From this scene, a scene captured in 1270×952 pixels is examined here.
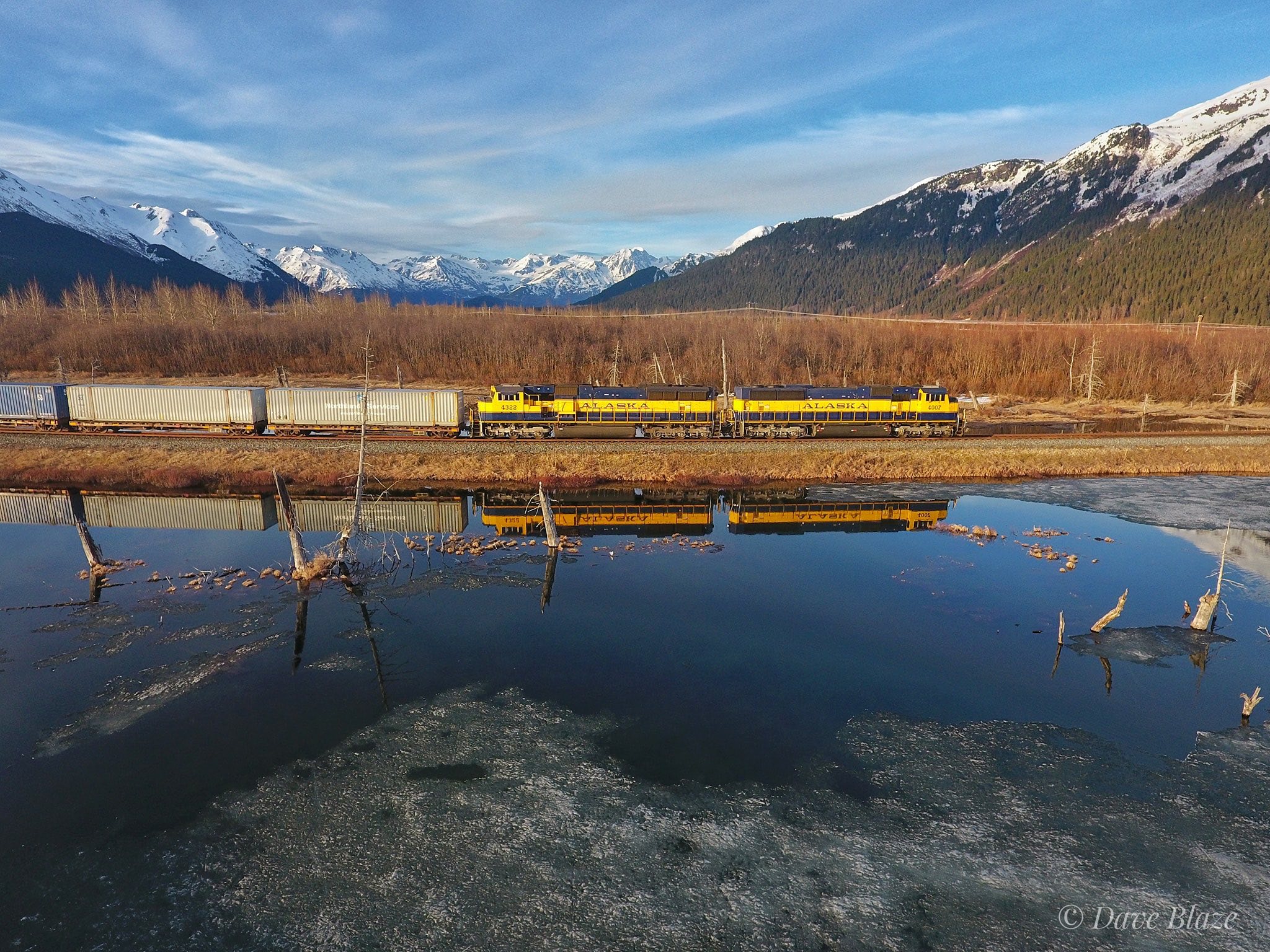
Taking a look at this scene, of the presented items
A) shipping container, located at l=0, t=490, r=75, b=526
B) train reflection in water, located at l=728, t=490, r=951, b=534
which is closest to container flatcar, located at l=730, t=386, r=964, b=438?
train reflection in water, located at l=728, t=490, r=951, b=534

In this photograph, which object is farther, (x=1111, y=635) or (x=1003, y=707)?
(x=1111, y=635)

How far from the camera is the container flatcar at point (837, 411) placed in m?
46.7

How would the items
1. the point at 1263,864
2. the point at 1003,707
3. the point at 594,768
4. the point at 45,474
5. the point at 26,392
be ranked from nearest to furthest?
1. the point at 1263,864
2. the point at 594,768
3. the point at 1003,707
4. the point at 45,474
5. the point at 26,392

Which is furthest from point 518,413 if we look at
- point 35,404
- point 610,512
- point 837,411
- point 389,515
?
point 35,404

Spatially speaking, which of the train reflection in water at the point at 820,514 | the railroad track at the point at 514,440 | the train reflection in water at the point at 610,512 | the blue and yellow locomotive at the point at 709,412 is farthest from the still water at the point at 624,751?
the blue and yellow locomotive at the point at 709,412

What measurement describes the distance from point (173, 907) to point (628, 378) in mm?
86923

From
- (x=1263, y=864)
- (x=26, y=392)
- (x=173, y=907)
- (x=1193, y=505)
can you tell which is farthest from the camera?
(x=26, y=392)

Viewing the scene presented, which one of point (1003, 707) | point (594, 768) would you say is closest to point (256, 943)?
point (594, 768)

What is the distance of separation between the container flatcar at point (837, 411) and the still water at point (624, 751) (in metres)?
20.2

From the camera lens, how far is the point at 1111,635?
66.7 ft

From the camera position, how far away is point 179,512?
112ft

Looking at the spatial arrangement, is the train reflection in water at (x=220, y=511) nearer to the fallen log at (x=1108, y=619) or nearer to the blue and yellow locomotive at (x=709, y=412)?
the blue and yellow locomotive at (x=709, y=412)

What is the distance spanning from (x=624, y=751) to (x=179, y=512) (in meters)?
31.2

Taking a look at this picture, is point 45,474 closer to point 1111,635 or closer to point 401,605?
point 401,605
